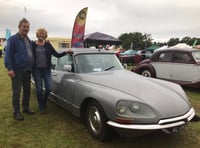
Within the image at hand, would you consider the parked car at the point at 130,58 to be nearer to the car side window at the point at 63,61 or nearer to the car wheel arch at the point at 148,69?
the car wheel arch at the point at 148,69

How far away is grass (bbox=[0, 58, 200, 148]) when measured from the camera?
351cm

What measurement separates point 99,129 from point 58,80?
1750mm

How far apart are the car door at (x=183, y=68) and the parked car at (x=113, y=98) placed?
375 centimetres

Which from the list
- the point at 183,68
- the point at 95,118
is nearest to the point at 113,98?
the point at 95,118

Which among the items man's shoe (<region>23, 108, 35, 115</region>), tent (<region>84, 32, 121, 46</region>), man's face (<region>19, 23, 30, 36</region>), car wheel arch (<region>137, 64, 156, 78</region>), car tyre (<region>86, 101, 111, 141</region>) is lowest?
man's shoe (<region>23, 108, 35, 115</region>)

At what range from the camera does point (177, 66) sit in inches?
310

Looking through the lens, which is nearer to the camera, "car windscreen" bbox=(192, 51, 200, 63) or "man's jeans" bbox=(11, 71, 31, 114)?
"man's jeans" bbox=(11, 71, 31, 114)

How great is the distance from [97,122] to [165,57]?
5.58m

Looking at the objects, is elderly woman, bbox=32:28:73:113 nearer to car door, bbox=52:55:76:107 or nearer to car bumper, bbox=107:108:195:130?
car door, bbox=52:55:76:107

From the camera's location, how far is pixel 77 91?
4.00 m

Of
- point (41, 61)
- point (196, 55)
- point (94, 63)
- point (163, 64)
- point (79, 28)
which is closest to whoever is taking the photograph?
point (94, 63)

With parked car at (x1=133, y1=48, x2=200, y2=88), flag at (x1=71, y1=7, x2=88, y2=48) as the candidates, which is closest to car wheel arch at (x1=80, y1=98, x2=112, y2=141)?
parked car at (x1=133, y1=48, x2=200, y2=88)

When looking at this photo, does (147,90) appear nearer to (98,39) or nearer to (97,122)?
(97,122)

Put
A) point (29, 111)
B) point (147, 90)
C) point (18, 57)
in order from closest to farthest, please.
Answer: point (147, 90)
point (18, 57)
point (29, 111)
